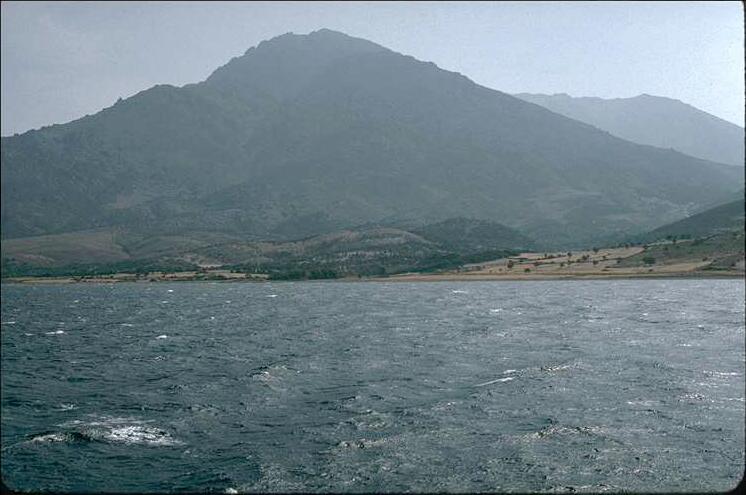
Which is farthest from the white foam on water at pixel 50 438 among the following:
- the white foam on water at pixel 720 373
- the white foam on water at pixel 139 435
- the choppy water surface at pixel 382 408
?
the white foam on water at pixel 720 373

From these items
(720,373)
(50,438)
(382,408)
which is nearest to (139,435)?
(50,438)

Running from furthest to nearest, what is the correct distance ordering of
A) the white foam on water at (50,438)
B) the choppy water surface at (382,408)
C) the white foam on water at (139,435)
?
the white foam on water at (50,438), the white foam on water at (139,435), the choppy water surface at (382,408)

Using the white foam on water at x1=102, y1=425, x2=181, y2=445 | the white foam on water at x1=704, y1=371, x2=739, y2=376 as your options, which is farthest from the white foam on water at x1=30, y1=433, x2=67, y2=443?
the white foam on water at x1=704, y1=371, x2=739, y2=376

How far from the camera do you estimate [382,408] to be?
48.4 metres

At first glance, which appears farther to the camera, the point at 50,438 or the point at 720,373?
the point at 720,373

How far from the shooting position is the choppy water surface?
3547cm

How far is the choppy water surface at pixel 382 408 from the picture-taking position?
116ft

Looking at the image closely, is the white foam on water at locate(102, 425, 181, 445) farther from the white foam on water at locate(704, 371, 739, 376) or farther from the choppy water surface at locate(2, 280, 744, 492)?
the white foam on water at locate(704, 371, 739, 376)

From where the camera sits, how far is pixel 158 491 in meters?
33.1

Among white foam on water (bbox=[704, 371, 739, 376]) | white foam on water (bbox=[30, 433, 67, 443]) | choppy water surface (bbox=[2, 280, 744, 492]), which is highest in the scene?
white foam on water (bbox=[30, 433, 67, 443])

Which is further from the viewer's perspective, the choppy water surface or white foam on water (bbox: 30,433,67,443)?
white foam on water (bbox: 30,433,67,443)

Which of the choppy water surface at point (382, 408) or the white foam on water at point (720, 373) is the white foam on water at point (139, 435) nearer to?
the choppy water surface at point (382, 408)

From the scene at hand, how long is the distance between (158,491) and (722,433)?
33916 mm

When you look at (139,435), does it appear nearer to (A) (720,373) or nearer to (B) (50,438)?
(B) (50,438)
